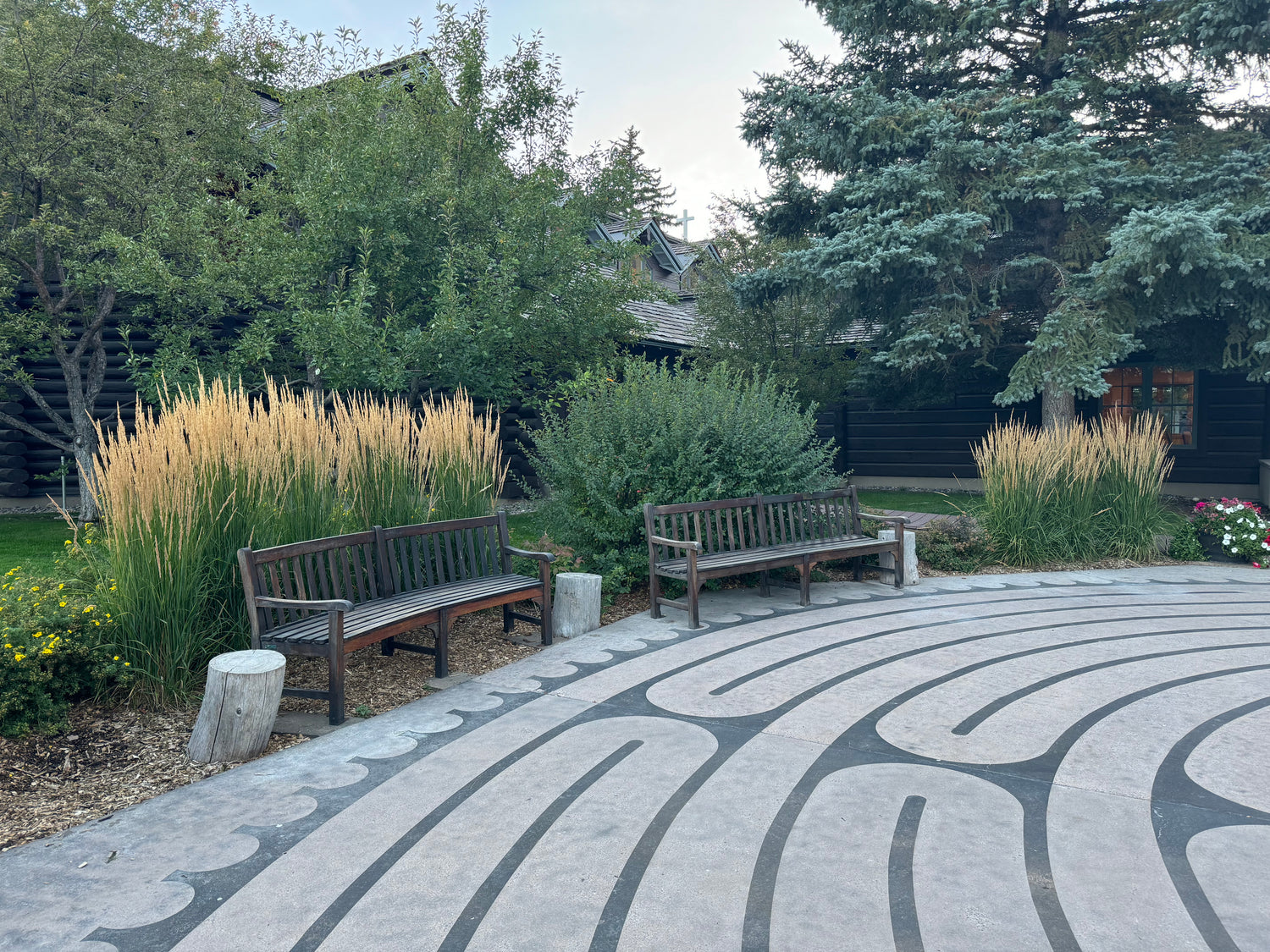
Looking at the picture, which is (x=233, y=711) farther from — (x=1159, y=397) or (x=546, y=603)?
(x=1159, y=397)

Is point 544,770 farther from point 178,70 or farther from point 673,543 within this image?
point 178,70

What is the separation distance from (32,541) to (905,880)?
29.1ft

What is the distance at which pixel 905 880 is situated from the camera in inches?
103

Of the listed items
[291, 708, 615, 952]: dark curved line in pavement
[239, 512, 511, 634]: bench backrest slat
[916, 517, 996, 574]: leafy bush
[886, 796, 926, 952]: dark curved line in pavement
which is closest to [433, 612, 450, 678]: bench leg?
[239, 512, 511, 634]: bench backrest slat

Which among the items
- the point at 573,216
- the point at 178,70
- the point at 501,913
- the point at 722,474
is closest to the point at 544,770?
the point at 501,913

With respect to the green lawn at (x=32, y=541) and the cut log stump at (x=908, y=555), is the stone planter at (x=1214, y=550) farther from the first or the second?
the green lawn at (x=32, y=541)

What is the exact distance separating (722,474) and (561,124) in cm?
464

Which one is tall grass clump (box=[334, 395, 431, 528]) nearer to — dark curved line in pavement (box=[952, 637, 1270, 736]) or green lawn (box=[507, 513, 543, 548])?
green lawn (box=[507, 513, 543, 548])

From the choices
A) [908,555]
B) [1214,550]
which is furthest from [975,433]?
[908,555]

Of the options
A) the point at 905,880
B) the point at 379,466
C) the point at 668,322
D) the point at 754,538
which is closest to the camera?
the point at 905,880

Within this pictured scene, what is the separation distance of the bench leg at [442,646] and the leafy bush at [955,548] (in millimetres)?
5290

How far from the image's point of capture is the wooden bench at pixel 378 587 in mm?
3926

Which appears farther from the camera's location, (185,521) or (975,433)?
(975,433)

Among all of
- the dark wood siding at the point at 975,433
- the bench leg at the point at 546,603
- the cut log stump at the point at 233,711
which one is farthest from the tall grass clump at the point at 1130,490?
the cut log stump at the point at 233,711
